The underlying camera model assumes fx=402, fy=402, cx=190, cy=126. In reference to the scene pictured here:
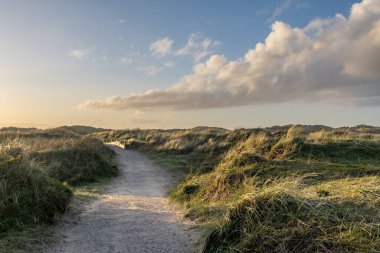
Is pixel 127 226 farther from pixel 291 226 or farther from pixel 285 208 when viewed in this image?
pixel 291 226

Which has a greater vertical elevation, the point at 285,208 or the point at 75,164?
the point at 285,208

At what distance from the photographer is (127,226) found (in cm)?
958

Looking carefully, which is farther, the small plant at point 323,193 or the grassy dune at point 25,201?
the small plant at point 323,193

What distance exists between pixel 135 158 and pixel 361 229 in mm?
22146

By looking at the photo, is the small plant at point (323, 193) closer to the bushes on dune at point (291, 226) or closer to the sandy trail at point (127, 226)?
the bushes on dune at point (291, 226)

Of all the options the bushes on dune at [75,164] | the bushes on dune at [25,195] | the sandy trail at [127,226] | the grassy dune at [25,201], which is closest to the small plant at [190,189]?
the sandy trail at [127,226]

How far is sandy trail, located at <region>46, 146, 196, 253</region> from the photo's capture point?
8062 mm

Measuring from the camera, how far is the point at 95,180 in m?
17.4

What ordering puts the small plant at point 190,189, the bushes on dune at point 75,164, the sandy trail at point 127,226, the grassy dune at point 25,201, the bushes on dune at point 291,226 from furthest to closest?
1. the bushes on dune at point 75,164
2. the small plant at point 190,189
3. the sandy trail at point 127,226
4. the grassy dune at point 25,201
5. the bushes on dune at point 291,226

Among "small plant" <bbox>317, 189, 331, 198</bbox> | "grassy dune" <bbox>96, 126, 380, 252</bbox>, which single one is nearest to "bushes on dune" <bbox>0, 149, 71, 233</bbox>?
"grassy dune" <bbox>96, 126, 380, 252</bbox>

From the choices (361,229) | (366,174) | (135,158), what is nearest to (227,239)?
(361,229)

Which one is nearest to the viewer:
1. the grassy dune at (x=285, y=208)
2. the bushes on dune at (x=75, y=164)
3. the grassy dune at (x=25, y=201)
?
the grassy dune at (x=285, y=208)

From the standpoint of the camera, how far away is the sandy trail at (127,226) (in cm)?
806

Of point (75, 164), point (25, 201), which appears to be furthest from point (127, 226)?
point (75, 164)
